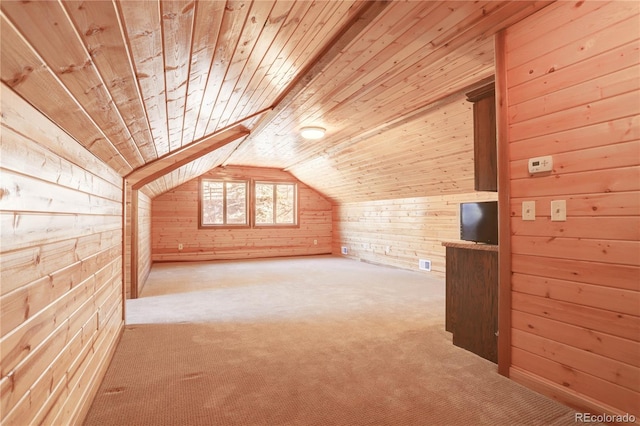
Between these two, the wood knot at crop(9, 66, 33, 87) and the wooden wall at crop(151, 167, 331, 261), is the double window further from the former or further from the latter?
the wood knot at crop(9, 66, 33, 87)

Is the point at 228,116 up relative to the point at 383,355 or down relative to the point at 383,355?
up

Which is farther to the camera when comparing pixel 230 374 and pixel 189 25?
pixel 230 374

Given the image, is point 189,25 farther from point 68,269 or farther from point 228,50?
point 68,269

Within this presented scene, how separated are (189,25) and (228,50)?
386 millimetres

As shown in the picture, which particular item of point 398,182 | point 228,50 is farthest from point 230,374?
point 398,182

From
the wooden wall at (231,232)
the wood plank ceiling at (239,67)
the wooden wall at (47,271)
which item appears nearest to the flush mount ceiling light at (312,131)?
the wood plank ceiling at (239,67)

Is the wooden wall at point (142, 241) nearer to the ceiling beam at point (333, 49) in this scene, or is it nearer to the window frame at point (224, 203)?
the window frame at point (224, 203)

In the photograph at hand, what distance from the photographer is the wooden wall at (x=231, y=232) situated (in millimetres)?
7285

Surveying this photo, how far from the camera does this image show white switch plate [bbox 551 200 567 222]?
1772 millimetres

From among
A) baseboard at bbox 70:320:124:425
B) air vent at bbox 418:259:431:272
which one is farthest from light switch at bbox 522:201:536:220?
air vent at bbox 418:259:431:272

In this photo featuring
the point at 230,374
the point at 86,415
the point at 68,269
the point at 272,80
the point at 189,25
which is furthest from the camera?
the point at 272,80

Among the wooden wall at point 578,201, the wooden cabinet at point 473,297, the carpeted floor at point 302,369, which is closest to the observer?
the wooden wall at point 578,201

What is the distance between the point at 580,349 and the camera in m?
1.70

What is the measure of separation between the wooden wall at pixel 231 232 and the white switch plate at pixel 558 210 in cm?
690
